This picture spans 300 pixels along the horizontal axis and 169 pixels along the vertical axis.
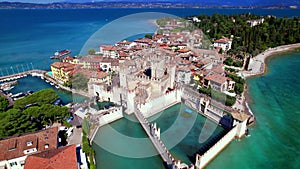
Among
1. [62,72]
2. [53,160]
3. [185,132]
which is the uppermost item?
[62,72]

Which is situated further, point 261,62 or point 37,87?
point 261,62

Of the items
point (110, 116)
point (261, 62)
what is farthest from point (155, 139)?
point (261, 62)

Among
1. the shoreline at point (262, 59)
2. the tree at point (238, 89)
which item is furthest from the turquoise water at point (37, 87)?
the shoreline at point (262, 59)

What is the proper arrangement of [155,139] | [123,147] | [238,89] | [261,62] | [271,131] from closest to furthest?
[155,139]
[123,147]
[271,131]
[238,89]
[261,62]

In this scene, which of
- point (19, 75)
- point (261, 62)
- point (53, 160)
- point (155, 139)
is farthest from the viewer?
point (261, 62)

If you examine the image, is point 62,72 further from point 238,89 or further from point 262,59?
point 262,59

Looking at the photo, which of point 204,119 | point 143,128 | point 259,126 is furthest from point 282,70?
point 143,128
